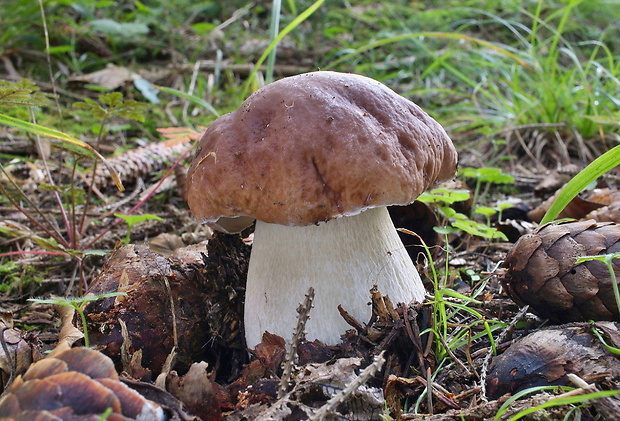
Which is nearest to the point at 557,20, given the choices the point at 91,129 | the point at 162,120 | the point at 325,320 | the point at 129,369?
the point at 162,120

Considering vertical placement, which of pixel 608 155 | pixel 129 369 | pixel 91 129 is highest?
pixel 608 155

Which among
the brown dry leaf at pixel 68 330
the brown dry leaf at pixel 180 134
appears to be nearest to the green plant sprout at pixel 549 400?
the brown dry leaf at pixel 68 330

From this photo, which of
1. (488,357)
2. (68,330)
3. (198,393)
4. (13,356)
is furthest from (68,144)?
(488,357)

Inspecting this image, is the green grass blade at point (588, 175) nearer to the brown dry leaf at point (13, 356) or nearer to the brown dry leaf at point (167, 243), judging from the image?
the brown dry leaf at point (167, 243)

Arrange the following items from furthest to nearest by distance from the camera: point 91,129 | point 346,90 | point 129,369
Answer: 1. point 91,129
2. point 346,90
3. point 129,369

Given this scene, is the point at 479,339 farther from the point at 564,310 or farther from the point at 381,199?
the point at 381,199

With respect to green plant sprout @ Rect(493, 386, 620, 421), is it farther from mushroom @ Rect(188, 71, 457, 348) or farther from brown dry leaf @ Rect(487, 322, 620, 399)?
mushroom @ Rect(188, 71, 457, 348)

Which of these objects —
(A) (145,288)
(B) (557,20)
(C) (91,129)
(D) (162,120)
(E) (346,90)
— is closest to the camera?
(E) (346,90)
